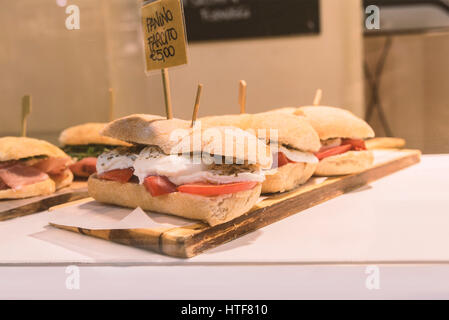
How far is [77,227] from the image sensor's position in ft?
5.43

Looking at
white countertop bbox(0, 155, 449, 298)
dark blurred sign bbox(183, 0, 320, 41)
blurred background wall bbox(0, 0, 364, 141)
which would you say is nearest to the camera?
white countertop bbox(0, 155, 449, 298)

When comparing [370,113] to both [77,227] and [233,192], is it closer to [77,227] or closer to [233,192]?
[233,192]

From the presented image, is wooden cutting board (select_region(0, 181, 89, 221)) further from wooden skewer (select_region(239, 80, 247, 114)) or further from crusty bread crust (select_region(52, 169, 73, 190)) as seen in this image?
wooden skewer (select_region(239, 80, 247, 114))

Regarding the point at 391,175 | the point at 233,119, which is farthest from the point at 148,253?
the point at 391,175

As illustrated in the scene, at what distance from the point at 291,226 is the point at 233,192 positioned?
30 centimetres

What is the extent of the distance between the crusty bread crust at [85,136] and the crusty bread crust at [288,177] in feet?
2.96

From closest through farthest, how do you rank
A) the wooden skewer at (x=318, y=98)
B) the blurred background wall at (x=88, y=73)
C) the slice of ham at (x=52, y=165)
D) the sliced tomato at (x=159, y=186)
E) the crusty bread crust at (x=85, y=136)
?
the sliced tomato at (x=159, y=186) < the blurred background wall at (x=88, y=73) < the slice of ham at (x=52, y=165) < the crusty bread crust at (x=85, y=136) < the wooden skewer at (x=318, y=98)

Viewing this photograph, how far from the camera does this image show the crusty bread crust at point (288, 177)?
1.91 meters

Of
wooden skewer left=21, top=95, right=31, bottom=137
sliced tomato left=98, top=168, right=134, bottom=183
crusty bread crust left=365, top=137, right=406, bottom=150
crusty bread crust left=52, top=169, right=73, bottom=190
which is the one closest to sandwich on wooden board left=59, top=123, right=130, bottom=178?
crusty bread crust left=52, top=169, right=73, bottom=190

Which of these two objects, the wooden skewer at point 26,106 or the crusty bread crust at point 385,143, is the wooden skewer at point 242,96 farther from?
the wooden skewer at point 26,106

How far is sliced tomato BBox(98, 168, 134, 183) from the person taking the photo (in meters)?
1.82

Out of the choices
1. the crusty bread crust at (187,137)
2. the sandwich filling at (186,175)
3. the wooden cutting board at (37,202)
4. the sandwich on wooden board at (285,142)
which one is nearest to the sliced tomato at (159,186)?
the sandwich filling at (186,175)

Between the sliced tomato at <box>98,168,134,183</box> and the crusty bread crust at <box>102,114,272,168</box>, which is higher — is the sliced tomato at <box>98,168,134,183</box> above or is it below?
below

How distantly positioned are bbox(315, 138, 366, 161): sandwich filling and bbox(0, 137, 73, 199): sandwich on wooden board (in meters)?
1.27
